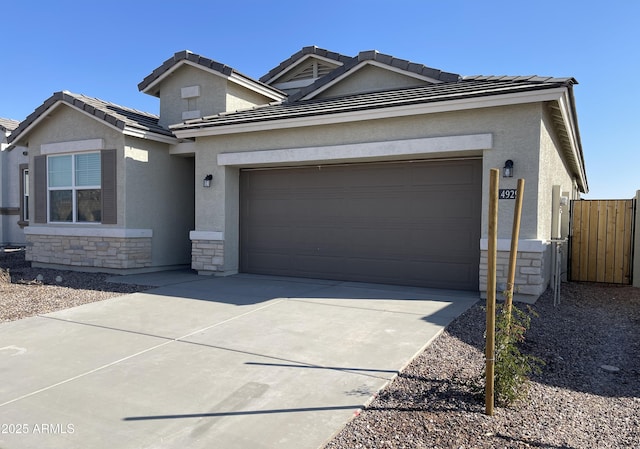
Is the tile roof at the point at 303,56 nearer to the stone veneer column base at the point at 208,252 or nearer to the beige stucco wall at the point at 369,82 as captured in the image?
the beige stucco wall at the point at 369,82

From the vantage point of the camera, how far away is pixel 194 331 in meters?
5.91

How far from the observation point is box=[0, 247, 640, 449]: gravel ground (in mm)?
3230

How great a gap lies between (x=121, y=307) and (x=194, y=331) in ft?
7.50

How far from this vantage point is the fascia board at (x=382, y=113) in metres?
7.39

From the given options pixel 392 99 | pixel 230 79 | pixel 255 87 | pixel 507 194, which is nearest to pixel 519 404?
pixel 507 194

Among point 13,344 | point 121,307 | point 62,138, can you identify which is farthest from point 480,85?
point 62,138

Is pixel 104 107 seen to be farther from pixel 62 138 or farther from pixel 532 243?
pixel 532 243

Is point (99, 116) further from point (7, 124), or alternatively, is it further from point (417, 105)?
point (7, 124)

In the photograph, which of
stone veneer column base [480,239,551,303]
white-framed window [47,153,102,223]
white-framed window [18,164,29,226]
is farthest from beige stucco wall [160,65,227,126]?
white-framed window [18,164,29,226]

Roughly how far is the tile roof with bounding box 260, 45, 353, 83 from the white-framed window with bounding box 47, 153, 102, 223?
22.3ft

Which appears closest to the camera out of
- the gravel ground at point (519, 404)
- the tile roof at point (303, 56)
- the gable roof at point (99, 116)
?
the gravel ground at point (519, 404)

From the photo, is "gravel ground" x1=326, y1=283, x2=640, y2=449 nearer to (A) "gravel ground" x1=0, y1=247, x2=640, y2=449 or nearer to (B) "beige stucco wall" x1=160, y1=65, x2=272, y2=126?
(A) "gravel ground" x1=0, y1=247, x2=640, y2=449

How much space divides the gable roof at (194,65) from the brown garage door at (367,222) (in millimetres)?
3123

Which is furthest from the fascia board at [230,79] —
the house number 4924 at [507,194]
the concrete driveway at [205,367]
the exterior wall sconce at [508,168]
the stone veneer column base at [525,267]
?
the stone veneer column base at [525,267]
